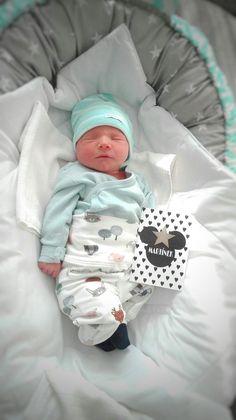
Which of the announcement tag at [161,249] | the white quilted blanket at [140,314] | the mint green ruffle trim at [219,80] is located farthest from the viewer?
the mint green ruffle trim at [219,80]

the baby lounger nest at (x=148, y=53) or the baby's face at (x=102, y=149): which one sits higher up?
the baby lounger nest at (x=148, y=53)

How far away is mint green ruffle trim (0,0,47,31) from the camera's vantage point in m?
1.05

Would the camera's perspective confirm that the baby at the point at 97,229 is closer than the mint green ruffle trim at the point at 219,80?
Yes

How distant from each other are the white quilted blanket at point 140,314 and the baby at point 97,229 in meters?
0.05

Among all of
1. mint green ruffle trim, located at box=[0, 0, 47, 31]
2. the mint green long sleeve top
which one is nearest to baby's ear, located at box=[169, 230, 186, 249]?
the mint green long sleeve top

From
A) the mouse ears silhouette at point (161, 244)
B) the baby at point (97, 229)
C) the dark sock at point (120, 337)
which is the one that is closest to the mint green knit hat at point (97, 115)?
the baby at point (97, 229)

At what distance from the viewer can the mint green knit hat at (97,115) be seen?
1062 millimetres

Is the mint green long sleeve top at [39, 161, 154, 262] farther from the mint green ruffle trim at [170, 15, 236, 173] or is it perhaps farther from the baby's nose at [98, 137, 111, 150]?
the mint green ruffle trim at [170, 15, 236, 173]

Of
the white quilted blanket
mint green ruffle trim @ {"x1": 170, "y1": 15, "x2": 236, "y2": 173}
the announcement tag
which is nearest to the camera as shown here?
the white quilted blanket

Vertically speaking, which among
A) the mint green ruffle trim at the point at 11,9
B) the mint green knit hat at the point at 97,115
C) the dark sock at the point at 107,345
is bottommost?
the dark sock at the point at 107,345

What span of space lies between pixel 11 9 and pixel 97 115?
34 cm

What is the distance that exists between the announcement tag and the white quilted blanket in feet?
0.13

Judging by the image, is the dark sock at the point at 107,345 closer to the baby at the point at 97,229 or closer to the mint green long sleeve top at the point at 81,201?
the baby at the point at 97,229

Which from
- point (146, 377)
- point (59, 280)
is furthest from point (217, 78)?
point (146, 377)
